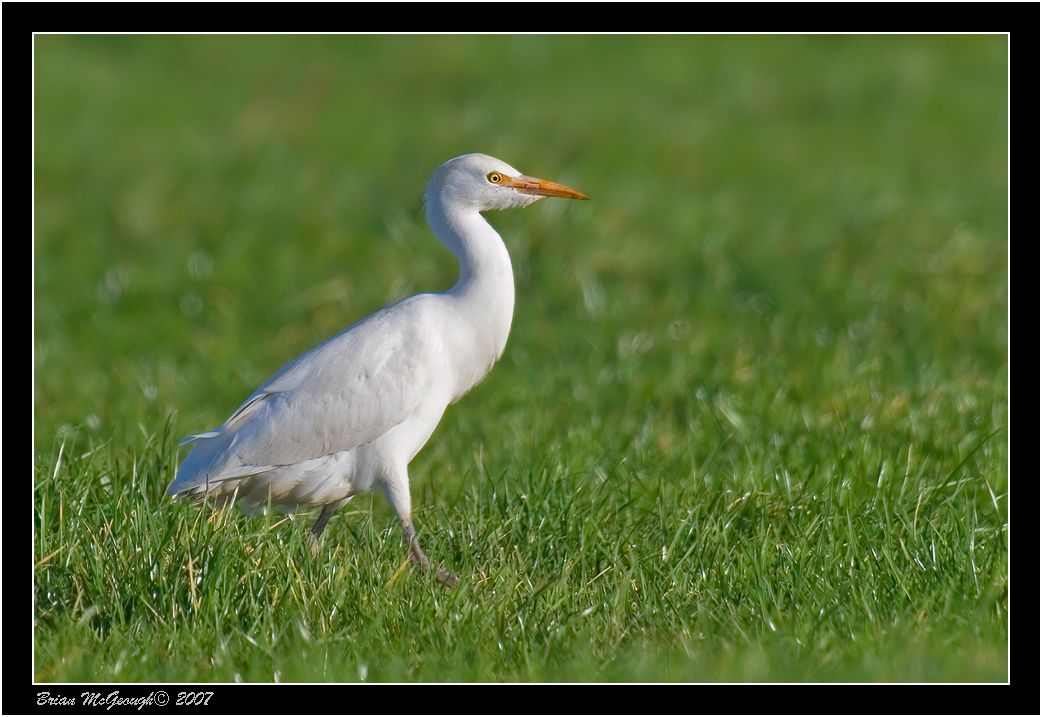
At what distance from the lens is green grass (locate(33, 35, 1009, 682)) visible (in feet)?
15.5

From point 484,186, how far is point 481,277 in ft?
1.19

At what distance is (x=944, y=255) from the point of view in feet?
34.7

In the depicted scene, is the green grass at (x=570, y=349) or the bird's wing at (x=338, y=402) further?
the bird's wing at (x=338, y=402)

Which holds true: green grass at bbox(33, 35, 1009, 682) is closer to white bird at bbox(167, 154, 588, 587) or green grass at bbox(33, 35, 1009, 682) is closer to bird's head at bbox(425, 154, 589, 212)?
white bird at bbox(167, 154, 588, 587)

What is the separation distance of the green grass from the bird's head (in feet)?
3.65

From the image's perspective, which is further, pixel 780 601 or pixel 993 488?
pixel 993 488

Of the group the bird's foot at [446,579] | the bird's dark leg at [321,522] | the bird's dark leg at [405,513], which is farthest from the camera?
the bird's dark leg at [321,522]

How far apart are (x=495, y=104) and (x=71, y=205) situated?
4.27 m

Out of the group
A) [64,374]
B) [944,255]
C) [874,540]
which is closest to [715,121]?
Answer: [944,255]

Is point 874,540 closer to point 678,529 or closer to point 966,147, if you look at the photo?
point 678,529

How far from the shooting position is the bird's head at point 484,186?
564 cm

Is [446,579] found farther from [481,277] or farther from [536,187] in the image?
[536,187]

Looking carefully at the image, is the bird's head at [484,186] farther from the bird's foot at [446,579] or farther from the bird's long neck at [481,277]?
the bird's foot at [446,579]

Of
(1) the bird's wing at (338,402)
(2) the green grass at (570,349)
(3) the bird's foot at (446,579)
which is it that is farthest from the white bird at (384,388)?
(3) the bird's foot at (446,579)
